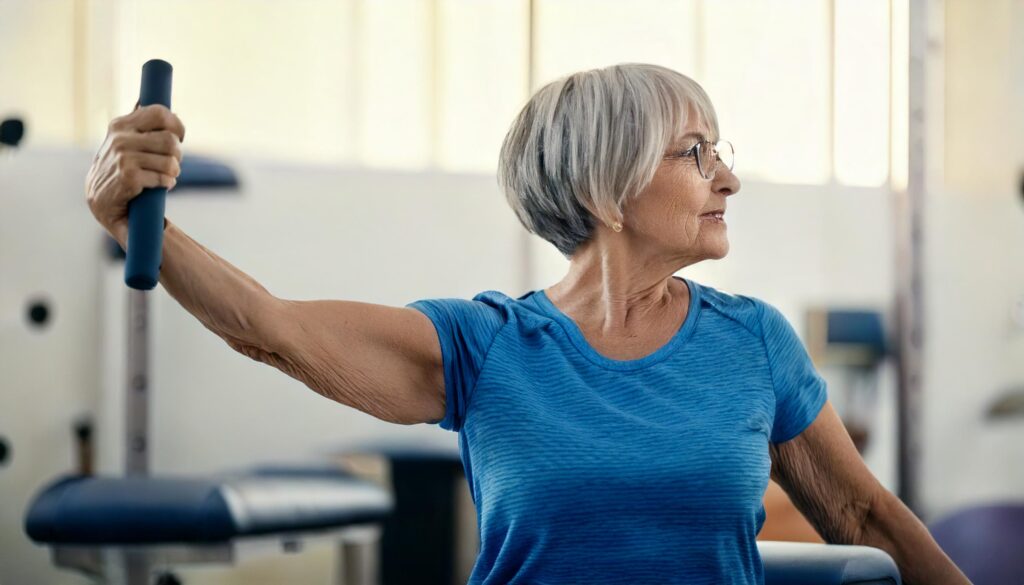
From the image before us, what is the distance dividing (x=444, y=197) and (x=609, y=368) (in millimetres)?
1527

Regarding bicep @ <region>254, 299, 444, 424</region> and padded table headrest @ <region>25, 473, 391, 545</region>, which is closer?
bicep @ <region>254, 299, 444, 424</region>

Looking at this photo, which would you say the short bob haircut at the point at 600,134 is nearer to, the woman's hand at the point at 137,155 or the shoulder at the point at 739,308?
the shoulder at the point at 739,308

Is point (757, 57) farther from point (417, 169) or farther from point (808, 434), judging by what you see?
point (808, 434)

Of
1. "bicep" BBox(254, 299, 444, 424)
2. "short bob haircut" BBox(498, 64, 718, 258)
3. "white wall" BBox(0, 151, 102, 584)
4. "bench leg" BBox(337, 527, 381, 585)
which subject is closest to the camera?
"bicep" BBox(254, 299, 444, 424)

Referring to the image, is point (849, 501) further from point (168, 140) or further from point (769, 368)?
point (168, 140)

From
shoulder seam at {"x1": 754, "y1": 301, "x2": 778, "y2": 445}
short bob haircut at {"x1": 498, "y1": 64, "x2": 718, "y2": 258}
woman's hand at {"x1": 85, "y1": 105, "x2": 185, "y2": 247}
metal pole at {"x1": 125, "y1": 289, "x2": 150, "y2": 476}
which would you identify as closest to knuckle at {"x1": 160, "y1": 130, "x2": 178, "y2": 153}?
woman's hand at {"x1": 85, "y1": 105, "x2": 185, "y2": 247}

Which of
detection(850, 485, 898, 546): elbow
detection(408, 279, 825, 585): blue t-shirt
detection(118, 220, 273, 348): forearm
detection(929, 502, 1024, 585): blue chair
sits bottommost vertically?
detection(929, 502, 1024, 585): blue chair

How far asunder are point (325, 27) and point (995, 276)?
190 cm

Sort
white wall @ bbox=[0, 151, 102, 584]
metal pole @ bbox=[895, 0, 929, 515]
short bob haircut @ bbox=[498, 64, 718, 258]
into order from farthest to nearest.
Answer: metal pole @ bbox=[895, 0, 929, 515]
white wall @ bbox=[0, 151, 102, 584]
short bob haircut @ bbox=[498, 64, 718, 258]

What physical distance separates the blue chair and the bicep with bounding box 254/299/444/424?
1.42 m

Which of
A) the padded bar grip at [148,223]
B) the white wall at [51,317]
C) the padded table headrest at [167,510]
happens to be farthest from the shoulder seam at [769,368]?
the white wall at [51,317]

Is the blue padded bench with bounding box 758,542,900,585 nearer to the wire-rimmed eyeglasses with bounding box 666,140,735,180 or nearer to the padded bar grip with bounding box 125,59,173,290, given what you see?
the wire-rimmed eyeglasses with bounding box 666,140,735,180

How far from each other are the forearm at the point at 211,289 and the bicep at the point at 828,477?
0.61 meters

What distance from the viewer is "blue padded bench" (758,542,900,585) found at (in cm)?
109
